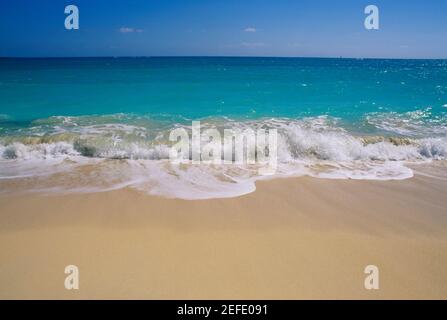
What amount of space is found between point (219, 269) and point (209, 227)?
2.60ft

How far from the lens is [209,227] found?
3637 millimetres

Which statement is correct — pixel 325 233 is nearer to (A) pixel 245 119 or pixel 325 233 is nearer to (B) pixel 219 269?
(B) pixel 219 269

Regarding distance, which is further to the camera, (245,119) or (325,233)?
(245,119)

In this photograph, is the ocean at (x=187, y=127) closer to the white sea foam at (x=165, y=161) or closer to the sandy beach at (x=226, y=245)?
the white sea foam at (x=165, y=161)

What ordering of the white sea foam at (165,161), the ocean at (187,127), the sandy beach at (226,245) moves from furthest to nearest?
the ocean at (187,127) < the white sea foam at (165,161) < the sandy beach at (226,245)

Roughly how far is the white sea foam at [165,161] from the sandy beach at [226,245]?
486 mm

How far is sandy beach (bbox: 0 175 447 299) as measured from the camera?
8.85 ft

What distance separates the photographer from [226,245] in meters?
3.27

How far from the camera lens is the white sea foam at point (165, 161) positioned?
16.4 ft

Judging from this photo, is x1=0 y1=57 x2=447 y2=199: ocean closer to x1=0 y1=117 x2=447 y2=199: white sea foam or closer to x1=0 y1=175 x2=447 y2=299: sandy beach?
x1=0 y1=117 x2=447 y2=199: white sea foam

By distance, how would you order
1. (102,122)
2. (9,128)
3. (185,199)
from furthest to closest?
(102,122)
(9,128)
(185,199)

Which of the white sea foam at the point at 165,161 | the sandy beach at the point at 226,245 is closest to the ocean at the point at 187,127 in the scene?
the white sea foam at the point at 165,161
